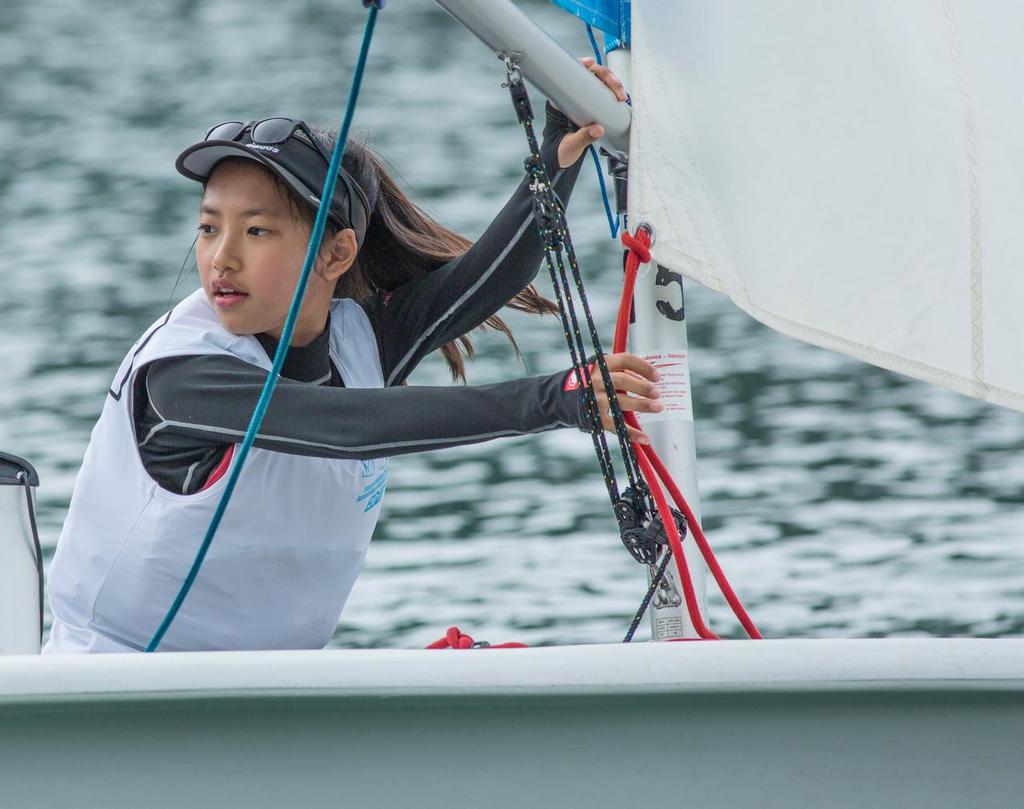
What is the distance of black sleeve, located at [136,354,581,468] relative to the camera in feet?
4.66

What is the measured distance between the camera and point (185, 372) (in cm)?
152

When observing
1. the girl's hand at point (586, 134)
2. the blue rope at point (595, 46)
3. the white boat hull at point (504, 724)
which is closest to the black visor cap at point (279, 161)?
the girl's hand at point (586, 134)

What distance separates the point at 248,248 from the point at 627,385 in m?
0.44

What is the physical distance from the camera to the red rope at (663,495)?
148 centimetres

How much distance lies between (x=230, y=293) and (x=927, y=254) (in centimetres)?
70

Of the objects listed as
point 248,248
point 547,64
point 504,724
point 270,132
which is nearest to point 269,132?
point 270,132

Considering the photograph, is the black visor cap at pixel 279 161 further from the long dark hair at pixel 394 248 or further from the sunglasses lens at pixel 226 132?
the long dark hair at pixel 394 248

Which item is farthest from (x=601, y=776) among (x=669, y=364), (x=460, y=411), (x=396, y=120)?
(x=396, y=120)

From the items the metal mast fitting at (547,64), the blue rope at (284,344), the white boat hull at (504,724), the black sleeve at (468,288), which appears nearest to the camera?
the white boat hull at (504,724)

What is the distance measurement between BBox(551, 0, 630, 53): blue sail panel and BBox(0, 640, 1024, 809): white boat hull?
0.76 m

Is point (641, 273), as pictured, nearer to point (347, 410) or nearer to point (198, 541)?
point (347, 410)

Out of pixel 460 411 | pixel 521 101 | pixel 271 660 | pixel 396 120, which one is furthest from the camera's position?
pixel 396 120

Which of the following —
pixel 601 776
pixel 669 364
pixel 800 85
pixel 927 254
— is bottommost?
pixel 601 776

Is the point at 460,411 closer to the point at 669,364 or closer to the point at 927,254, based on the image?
the point at 669,364
